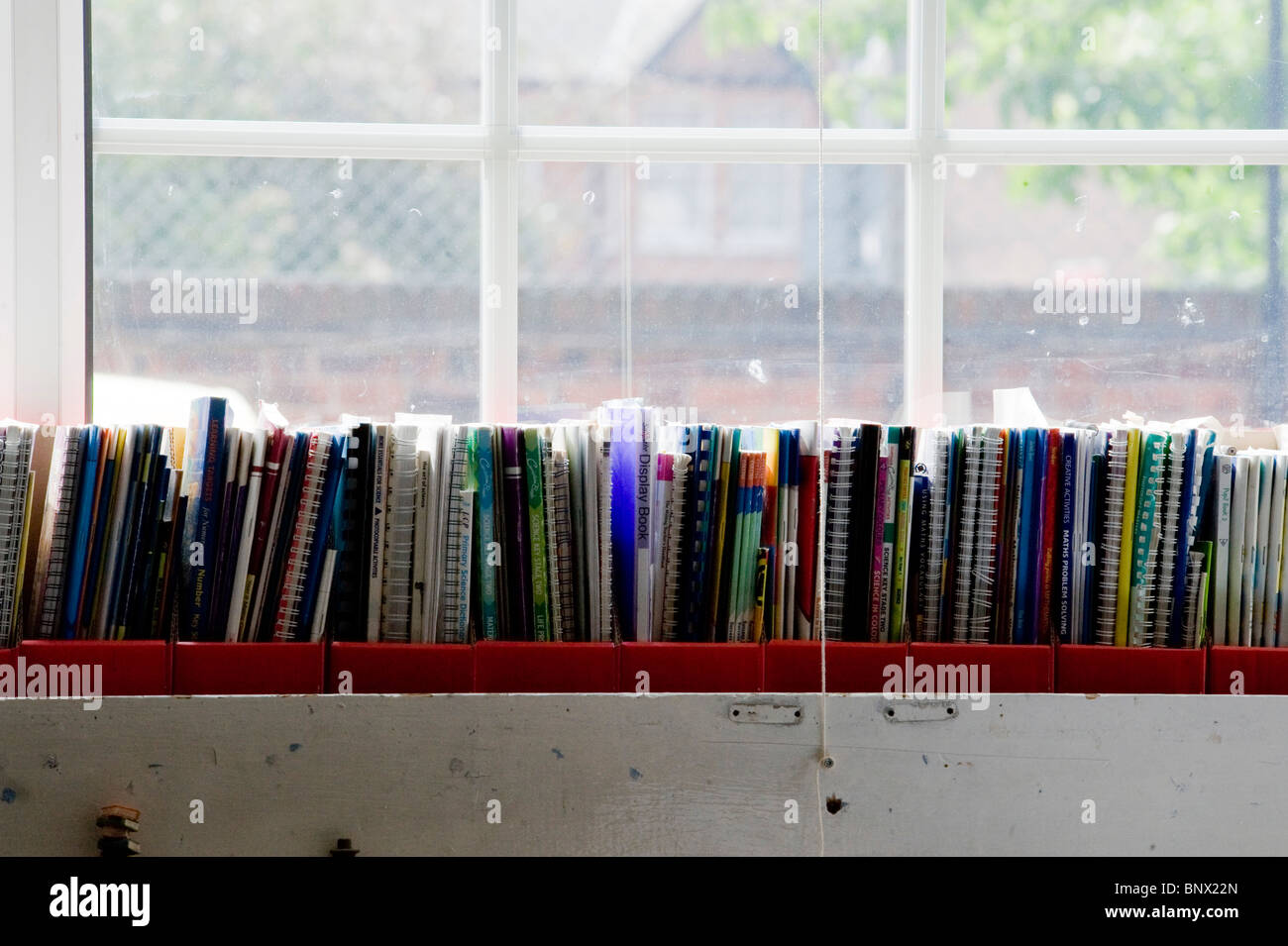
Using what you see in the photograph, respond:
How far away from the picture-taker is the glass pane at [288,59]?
206 centimetres

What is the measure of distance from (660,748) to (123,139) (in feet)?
4.93

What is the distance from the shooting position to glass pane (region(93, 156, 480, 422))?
81.7 inches

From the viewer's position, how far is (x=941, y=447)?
74.4 inches

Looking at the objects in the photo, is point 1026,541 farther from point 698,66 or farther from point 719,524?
point 698,66

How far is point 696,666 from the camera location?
1.85 metres

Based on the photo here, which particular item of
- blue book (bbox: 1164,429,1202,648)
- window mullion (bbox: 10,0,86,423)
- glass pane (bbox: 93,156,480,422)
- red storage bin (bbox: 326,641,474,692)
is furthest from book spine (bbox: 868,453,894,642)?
window mullion (bbox: 10,0,86,423)

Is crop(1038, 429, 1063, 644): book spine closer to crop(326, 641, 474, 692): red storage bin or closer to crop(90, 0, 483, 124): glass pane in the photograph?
crop(326, 641, 474, 692): red storage bin

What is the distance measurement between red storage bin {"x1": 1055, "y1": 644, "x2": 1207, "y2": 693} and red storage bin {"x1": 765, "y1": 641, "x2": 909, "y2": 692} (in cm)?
33

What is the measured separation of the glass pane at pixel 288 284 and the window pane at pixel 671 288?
0.44 feet

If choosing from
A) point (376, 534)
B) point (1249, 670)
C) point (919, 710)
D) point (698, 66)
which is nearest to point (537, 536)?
point (376, 534)

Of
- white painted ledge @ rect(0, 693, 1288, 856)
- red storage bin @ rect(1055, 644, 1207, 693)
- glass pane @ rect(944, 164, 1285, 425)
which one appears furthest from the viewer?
glass pane @ rect(944, 164, 1285, 425)

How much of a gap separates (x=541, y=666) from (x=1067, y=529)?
0.93 meters

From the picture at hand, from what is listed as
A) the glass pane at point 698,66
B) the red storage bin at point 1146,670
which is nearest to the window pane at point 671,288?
the glass pane at point 698,66
